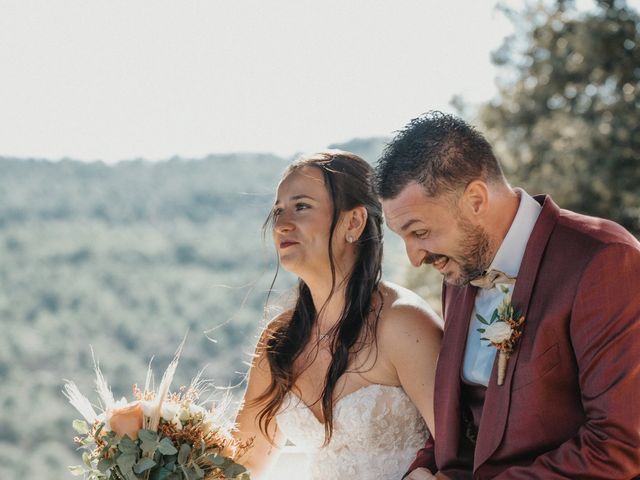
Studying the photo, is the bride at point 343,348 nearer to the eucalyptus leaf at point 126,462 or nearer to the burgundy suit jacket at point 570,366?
the burgundy suit jacket at point 570,366

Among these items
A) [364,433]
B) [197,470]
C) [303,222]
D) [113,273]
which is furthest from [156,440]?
[113,273]

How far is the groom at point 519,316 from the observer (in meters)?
2.41

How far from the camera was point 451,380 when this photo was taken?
9.46ft

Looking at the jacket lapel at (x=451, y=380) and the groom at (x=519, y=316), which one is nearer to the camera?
the groom at (x=519, y=316)

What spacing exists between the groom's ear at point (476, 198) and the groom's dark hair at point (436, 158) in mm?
22

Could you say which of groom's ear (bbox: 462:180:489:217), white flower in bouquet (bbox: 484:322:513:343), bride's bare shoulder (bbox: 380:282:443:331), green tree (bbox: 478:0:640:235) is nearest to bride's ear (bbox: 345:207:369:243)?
bride's bare shoulder (bbox: 380:282:443:331)

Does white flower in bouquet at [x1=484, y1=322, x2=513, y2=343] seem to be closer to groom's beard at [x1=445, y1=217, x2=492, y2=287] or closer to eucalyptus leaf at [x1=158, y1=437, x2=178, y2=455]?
groom's beard at [x1=445, y1=217, x2=492, y2=287]

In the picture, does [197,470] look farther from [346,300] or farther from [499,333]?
[499,333]

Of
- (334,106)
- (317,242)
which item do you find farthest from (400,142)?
(334,106)

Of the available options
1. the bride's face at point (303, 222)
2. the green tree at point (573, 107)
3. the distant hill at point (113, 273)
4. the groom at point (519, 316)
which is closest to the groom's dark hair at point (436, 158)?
the groom at point (519, 316)

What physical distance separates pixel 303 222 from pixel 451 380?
0.94 metres

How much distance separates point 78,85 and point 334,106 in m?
11.2

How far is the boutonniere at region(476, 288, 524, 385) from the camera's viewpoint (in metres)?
2.59

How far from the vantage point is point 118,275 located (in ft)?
79.0
